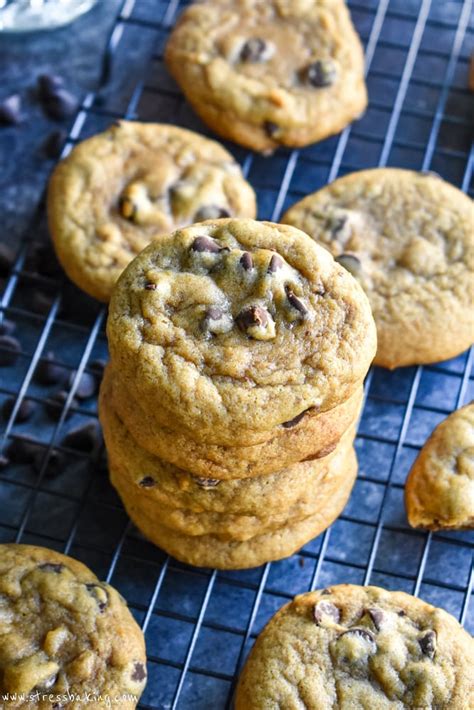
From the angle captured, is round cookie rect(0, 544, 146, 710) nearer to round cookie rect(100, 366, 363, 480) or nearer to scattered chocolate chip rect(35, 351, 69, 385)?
round cookie rect(100, 366, 363, 480)

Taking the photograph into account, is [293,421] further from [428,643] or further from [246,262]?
[428,643]

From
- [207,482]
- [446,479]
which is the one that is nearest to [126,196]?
[207,482]

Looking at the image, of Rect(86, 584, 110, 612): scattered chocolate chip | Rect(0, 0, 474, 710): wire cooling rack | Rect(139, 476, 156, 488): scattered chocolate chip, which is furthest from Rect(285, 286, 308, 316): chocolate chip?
Rect(86, 584, 110, 612): scattered chocolate chip

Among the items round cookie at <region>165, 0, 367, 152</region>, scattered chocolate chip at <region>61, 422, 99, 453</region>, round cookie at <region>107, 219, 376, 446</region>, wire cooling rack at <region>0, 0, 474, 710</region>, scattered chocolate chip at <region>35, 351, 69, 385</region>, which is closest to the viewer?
round cookie at <region>107, 219, 376, 446</region>

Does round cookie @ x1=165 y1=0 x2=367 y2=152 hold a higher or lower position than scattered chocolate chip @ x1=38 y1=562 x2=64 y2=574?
higher

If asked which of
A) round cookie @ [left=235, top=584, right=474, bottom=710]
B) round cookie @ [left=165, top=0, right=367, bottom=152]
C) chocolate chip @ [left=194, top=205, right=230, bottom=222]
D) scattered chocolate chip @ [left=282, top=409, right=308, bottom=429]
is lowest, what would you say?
round cookie @ [left=235, top=584, right=474, bottom=710]

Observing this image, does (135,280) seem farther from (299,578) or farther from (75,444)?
(299,578)
